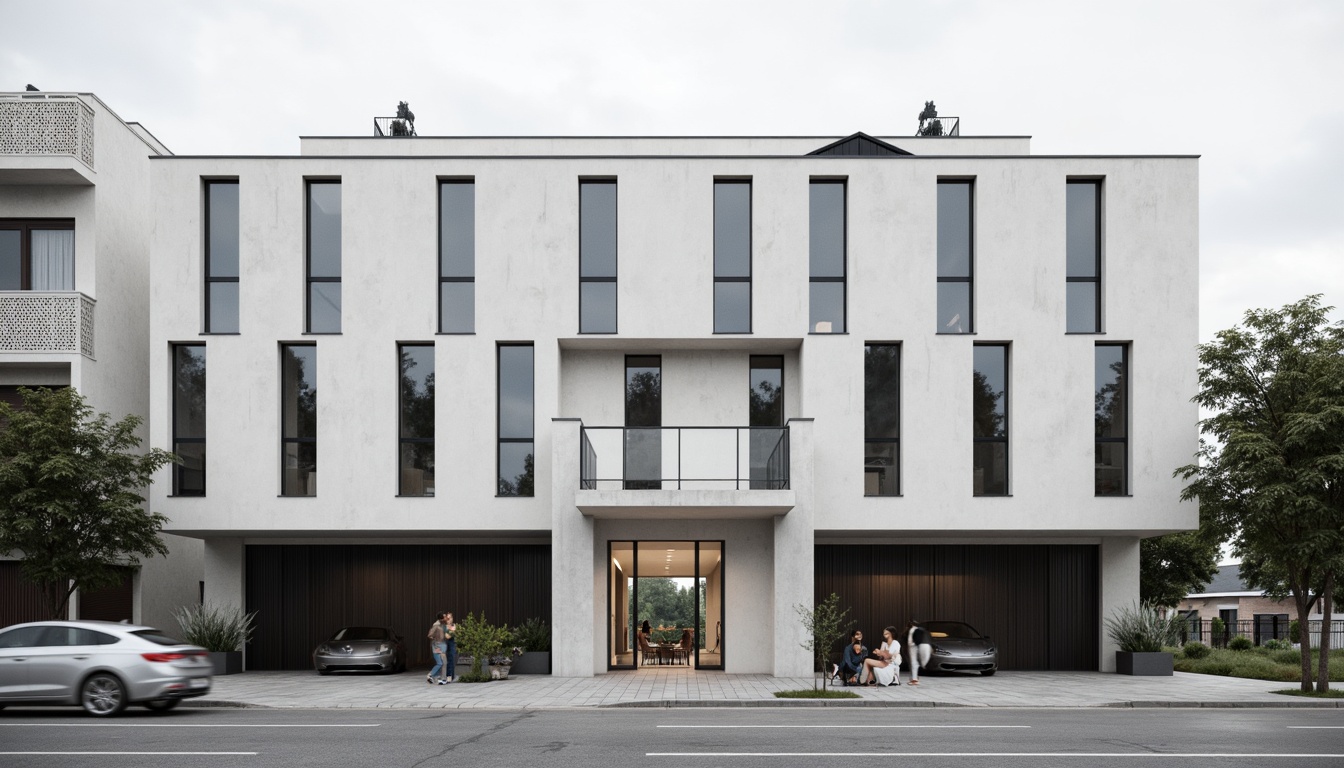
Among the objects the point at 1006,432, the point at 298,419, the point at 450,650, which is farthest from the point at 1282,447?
the point at 298,419

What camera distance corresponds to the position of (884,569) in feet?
79.9

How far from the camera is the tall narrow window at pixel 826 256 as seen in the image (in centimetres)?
2281

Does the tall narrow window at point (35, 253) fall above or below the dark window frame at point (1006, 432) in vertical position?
above

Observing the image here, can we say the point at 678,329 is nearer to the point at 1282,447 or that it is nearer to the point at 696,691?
the point at 696,691

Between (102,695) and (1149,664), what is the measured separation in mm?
20415

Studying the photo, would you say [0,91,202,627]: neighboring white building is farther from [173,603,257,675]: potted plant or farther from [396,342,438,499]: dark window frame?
[396,342,438,499]: dark window frame

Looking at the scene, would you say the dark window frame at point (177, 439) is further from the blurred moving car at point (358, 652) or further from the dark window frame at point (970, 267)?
the dark window frame at point (970, 267)

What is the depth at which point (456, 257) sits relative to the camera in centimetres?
2300

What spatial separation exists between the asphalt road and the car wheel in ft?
1.17

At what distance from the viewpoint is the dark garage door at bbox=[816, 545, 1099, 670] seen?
2417cm

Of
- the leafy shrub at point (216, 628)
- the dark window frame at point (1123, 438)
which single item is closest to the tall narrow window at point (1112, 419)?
the dark window frame at point (1123, 438)

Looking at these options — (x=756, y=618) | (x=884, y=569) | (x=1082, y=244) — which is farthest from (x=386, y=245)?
(x=1082, y=244)

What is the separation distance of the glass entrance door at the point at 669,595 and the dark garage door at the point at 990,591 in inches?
104

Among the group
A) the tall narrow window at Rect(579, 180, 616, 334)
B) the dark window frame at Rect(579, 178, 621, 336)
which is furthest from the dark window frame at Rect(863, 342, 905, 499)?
the tall narrow window at Rect(579, 180, 616, 334)
